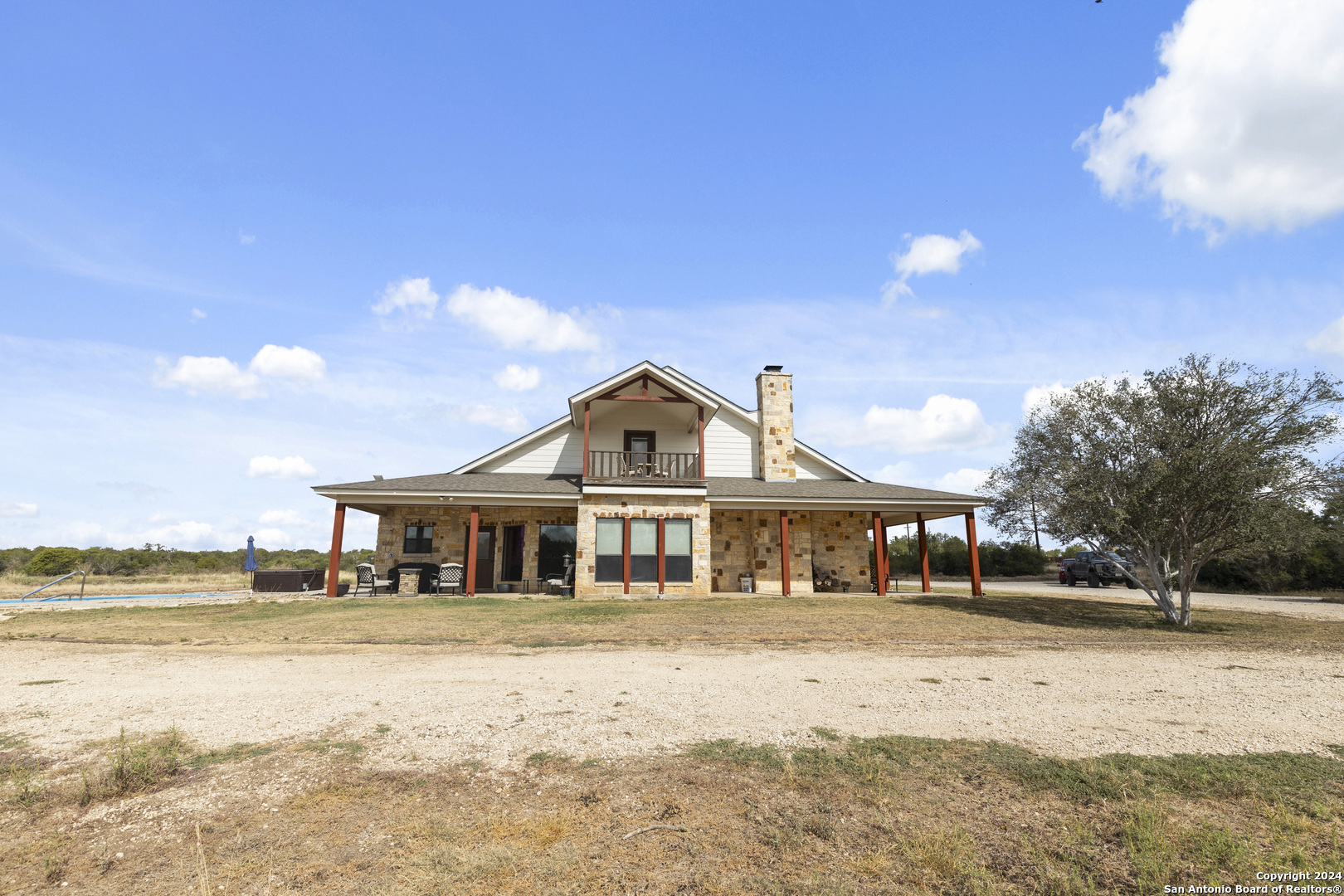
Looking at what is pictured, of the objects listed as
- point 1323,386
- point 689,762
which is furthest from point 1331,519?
point 689,762

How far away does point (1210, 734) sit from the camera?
5621mm

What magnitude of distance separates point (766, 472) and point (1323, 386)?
13.9 meters

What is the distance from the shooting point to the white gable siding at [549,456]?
22.4 m

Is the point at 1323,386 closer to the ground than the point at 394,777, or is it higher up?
higher up

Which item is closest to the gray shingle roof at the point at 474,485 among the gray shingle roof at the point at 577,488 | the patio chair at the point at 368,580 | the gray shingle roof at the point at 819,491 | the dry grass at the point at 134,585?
the gray shingle roof at the point at 577,488

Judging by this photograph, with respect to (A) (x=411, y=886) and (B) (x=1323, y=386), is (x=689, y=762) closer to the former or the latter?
(A) (x=411, y=886)

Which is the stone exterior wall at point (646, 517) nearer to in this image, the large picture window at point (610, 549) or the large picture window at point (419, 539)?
the large picture window at point (610, 549)

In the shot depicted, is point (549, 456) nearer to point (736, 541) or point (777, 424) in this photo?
point (736, 541)

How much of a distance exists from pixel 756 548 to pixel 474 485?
934 cm

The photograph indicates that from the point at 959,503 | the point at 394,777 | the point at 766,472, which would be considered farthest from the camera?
the point at 766,472

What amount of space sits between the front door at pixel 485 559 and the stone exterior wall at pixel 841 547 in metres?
10.8

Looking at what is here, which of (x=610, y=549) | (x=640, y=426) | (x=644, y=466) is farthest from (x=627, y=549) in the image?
(x=640, y=426)

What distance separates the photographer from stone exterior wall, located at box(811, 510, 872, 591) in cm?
2247

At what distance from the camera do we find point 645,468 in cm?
2134
